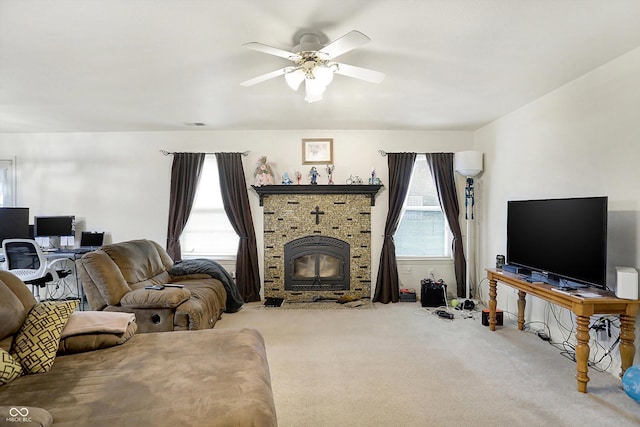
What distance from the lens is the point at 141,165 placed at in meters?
5.06

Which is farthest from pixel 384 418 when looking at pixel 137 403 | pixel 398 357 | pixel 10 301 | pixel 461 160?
pixel 461 160

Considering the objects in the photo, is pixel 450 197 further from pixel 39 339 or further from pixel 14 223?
pixel 14 223

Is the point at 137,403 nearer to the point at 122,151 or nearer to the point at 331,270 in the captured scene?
the point at 331,270

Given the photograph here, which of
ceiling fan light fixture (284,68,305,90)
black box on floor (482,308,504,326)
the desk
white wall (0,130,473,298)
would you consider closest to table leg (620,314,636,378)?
the desk

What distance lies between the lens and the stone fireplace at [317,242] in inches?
195

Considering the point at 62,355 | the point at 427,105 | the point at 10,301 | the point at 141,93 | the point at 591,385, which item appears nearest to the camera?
the point at 10,301

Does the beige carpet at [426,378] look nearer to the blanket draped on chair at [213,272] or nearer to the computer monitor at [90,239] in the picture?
the blanket draped on chair at [213,272]

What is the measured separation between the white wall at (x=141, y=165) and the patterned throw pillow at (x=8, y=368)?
136 inches

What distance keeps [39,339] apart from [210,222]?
3.41 metres

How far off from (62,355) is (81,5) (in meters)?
2.02

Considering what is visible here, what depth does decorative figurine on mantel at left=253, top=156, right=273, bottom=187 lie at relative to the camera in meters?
4.83

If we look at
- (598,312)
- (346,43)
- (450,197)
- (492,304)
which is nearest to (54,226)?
(346,43)

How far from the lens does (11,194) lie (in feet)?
16.6

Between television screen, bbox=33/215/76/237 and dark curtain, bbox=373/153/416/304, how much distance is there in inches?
182
